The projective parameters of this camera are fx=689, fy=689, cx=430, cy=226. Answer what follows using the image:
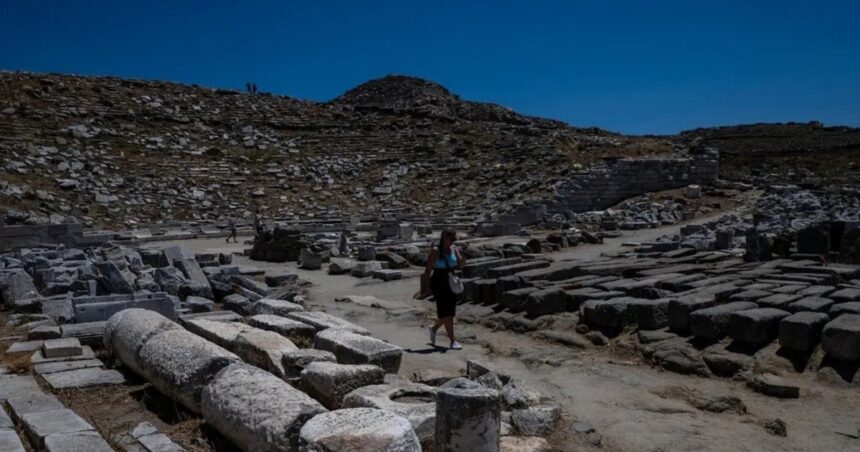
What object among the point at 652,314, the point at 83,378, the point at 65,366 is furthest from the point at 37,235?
the point at 652,314

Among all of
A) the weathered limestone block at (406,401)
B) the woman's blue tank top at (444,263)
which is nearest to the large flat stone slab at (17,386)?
the weathered limestone block at (406,401)

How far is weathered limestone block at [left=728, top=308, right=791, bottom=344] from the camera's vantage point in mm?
8016

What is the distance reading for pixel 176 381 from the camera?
6352mm

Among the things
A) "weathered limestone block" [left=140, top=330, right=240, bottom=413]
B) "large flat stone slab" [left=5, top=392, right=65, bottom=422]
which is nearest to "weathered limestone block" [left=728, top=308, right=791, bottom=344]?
"weathered limestone block" [left=140, top=330, right=240, bottom=413]

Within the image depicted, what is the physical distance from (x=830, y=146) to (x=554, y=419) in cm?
4562

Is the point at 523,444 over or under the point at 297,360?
under

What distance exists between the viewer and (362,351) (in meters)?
6.96

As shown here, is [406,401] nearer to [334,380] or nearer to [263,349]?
[334,380]

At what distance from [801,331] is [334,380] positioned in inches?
209

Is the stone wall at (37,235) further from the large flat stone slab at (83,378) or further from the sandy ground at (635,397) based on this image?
the large flat stone slab at (83,378)

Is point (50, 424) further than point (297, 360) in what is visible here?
No

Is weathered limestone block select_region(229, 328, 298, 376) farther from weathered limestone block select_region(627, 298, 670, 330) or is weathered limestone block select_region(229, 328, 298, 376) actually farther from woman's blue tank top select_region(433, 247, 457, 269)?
weathered limestone block select_region(627, 298, 670, 330)

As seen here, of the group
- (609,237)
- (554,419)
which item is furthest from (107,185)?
(554,419)

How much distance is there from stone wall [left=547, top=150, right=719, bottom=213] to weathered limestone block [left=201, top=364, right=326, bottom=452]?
25.0 m
